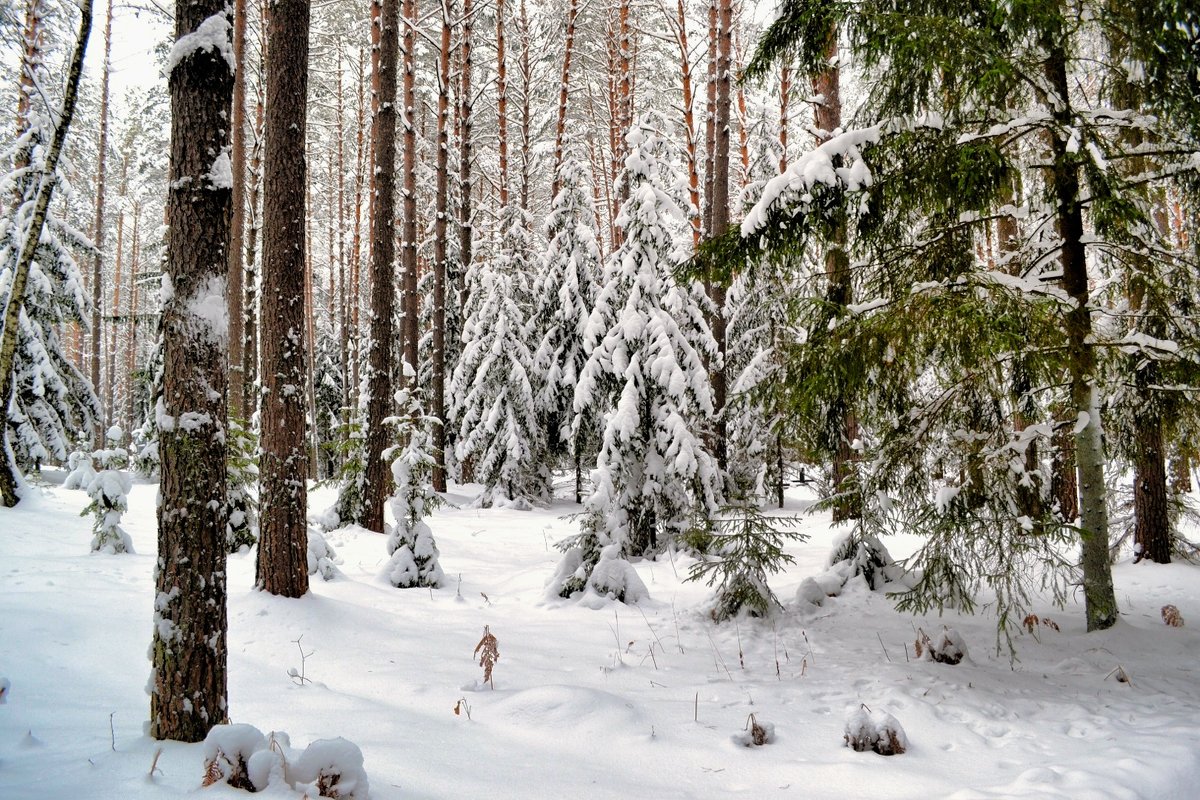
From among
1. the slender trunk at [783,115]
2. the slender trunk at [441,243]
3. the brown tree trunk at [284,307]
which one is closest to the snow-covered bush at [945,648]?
the brown tree trunk at [284,307]

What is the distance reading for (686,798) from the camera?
3285mm

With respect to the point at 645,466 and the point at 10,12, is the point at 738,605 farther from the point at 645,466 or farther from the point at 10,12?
the point at 10,12

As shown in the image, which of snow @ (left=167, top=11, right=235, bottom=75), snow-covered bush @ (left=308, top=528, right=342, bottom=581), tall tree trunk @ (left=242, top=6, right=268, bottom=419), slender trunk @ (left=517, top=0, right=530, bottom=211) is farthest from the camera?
slender trunk @ (left=517, top=0, right=530, bottom=211)

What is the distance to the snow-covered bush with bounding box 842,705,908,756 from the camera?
3.81 metres

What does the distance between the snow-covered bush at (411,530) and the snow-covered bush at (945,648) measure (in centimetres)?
521

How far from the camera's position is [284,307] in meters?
6.02

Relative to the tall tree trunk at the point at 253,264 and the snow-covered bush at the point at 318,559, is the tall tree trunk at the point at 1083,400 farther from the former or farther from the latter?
the tall tree trunk at the point at 253,264

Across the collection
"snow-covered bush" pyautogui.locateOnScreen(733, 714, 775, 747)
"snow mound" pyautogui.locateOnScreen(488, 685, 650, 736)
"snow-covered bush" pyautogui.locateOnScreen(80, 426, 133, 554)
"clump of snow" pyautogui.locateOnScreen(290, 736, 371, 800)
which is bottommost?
"snow-covered bush" pyautogui.locateOnScreen(733, 714, 775, 747)

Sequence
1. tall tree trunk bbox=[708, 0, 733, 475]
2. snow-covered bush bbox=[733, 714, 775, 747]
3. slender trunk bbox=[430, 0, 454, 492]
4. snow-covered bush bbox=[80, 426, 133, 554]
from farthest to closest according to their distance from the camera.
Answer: slender trunk bbox=[430, 0, 454, 492]
tall tree trunk bbox=[708, 0, 733, 475]
snow-covered bush bbox=[80, 426, 133, 554]
snow-covered bush bbox=[733, 714, 775, 747]

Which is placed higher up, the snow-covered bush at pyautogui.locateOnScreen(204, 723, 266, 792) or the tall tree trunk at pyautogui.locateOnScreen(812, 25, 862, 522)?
the tall tree trunk at pyautogui.locateOnScreen(812, 25, 862, 522)

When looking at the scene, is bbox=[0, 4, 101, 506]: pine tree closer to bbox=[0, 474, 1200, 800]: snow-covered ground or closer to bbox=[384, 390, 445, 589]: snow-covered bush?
bbox=[0, 474, 1200, 800]: snow-covered ground

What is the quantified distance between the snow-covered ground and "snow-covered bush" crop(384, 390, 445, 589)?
272 mm

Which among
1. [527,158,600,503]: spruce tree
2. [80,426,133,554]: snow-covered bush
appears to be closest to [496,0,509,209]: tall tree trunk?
[527,158,600,503]: spruce tree

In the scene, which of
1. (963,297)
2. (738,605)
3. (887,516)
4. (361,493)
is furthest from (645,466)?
(963,297)
